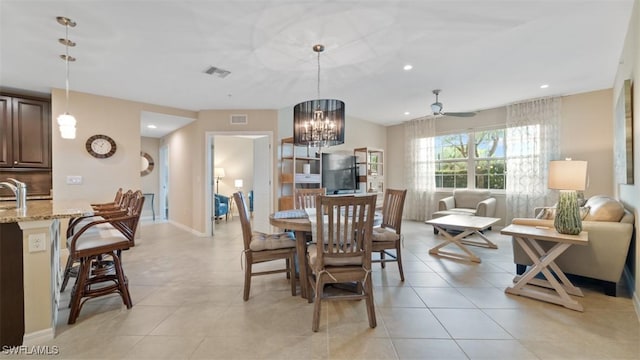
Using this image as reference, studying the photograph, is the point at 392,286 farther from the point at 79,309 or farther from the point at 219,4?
the point at 219,4

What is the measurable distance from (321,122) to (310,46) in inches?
31.0

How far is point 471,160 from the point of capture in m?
6.13

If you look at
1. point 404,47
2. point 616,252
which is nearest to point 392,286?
point 616,252

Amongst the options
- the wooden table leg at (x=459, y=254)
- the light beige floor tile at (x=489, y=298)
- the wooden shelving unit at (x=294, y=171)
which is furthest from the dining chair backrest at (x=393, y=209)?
the wooden shelving unit at (x=294, y=171)

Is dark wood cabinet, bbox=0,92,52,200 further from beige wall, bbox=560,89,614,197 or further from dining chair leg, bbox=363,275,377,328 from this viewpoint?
beige wall, bbox=560,89,614,197

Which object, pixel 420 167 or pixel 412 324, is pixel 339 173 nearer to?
pixel 420 167

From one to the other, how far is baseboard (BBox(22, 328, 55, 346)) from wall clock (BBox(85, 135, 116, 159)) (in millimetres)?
3319

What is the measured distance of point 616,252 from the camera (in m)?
Answer: 2.42

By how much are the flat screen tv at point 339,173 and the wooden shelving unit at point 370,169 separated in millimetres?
252

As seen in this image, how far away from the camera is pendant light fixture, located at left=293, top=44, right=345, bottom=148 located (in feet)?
9.77

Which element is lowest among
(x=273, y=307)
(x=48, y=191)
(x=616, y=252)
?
(x=273, y=307)

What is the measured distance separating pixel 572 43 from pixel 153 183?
8.72 meters

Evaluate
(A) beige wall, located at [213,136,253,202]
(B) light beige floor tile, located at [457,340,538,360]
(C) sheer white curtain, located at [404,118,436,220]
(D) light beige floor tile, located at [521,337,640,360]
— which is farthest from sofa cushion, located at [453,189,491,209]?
(A) beige wall, located at [213,136,253,202]

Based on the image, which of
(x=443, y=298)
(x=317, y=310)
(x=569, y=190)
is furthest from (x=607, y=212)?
(x=317, y=310)
